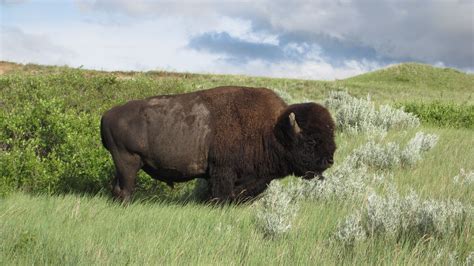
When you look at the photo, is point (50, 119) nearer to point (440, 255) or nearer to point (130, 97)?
point (130, 97)

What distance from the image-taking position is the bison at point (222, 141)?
272 inches

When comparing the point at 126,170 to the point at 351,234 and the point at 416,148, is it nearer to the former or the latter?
the point at 351,234

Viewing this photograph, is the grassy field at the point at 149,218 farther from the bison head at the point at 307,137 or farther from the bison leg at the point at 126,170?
the bison head at the point at 307,137

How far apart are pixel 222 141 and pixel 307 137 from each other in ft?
3.53

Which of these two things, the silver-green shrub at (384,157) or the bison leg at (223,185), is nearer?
the bison leg at (223,185)

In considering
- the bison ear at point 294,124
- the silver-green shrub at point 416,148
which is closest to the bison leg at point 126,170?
the bison ear at point 294,124

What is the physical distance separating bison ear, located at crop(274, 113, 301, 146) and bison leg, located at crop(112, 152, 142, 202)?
6.06 feet

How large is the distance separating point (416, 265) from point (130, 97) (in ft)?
36.2

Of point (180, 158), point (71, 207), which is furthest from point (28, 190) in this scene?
point (180, 158)

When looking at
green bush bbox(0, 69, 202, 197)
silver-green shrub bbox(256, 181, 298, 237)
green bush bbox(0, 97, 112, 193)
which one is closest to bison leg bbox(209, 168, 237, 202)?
silver-green shrub bbox(256, 181, 298, 237)

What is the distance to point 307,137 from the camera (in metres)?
6.94

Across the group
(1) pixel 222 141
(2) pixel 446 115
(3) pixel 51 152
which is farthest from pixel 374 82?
(1) pixel 222 141

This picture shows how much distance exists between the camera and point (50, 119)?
9.38m

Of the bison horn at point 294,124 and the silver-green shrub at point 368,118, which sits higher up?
the bison horn at point 294,124
